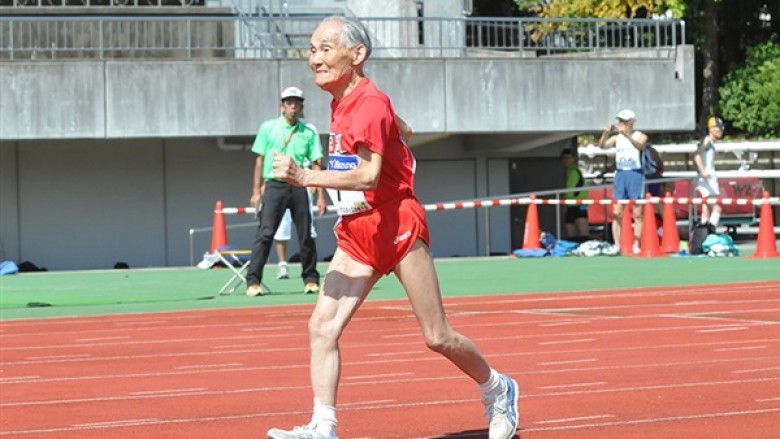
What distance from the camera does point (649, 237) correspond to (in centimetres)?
2620

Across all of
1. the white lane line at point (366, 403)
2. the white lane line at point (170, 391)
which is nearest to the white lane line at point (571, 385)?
the white lane line at point (366, 403)

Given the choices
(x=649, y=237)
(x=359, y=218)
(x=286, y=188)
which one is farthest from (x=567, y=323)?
(x=649, y=237)

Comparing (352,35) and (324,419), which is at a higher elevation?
(352,35)

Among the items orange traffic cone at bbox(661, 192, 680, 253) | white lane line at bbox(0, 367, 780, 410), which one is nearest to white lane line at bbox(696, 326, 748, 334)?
white lane line at bbox(0, 367, 780, 410)

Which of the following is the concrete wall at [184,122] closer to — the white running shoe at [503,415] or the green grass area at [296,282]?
the green grass area at [296,282]

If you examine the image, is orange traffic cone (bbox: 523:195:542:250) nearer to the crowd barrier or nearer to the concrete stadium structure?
the crowd barrier

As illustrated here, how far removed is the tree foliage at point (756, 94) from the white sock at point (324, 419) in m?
41.0

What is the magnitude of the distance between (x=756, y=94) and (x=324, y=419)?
4168 cm

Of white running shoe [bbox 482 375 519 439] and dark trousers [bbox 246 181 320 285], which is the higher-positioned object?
dark trousers [bbox 246 181 320 285]

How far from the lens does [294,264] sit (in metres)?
27.5

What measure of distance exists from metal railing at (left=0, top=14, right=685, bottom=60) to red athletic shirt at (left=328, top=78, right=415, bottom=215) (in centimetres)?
2193

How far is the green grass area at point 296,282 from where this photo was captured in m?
18.4

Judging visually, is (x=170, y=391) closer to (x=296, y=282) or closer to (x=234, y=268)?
(x=234, y=268)

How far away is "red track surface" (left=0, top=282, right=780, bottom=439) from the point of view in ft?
29.3
